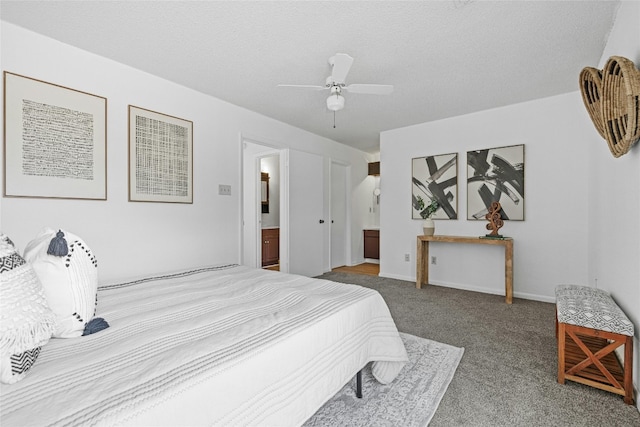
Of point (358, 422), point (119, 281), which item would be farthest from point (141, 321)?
point (358, 422)

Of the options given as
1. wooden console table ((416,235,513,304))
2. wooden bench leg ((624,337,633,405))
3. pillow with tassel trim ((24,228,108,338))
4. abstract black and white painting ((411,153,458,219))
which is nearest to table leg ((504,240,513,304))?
wooden console table ((416,235,513,304))

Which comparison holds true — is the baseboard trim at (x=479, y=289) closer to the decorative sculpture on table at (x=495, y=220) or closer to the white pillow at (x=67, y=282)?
the decorative sculpture on table at (x=495, y=220)

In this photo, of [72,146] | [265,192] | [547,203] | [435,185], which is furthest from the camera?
[265,192]

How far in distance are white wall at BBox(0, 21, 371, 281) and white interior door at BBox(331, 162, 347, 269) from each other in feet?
6.11

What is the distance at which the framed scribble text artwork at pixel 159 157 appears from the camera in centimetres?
274

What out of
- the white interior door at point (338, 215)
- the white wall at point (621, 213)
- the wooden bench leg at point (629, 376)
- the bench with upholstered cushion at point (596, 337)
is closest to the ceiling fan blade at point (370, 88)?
the white wall at point (621, 213)

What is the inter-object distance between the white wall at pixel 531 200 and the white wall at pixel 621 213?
60cm

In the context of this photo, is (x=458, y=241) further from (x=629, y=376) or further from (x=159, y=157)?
(x=159, y=157)

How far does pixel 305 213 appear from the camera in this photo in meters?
4.77

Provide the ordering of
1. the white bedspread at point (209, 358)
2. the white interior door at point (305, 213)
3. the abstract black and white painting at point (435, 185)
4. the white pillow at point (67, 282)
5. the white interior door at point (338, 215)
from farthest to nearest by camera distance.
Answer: the white interior door at point (338, 215)
the white interior door at point (305, 213)
the abstract black and white painting at point (435, 185)
the white pillow at point (67, 282)
the white bedspread at point (209, 358)

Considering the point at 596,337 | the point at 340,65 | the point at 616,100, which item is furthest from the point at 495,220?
the point at 340,65

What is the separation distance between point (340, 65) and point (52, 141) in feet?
7.53

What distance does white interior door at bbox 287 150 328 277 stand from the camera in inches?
178

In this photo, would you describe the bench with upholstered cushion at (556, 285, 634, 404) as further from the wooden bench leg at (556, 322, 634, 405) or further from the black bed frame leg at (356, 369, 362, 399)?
the black bed frame leg at (356, 369, 362, 399)
